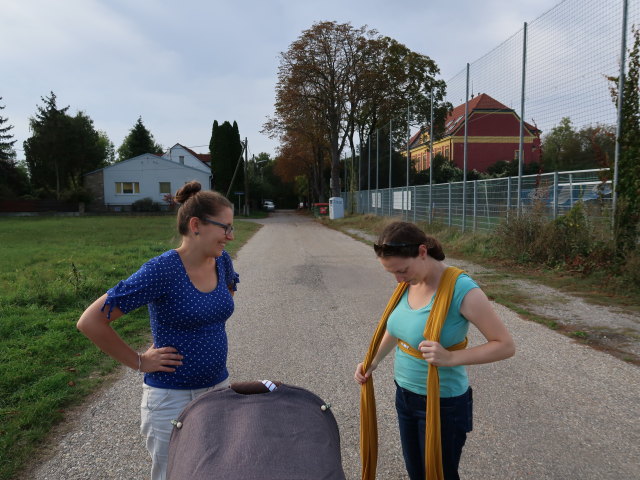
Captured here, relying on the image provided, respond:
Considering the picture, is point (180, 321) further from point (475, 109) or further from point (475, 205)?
point (475, 109)

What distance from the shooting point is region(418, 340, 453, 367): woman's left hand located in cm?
212

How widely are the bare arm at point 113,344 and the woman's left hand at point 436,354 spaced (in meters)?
1.08

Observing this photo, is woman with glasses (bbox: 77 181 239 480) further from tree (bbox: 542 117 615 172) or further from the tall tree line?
the tall tree line

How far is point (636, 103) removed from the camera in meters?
9.50

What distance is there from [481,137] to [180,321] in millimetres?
21793

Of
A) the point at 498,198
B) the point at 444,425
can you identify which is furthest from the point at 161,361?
the point at 498,198

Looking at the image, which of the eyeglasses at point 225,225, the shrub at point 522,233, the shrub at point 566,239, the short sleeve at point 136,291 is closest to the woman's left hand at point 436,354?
the eyeglasses at point 225,225

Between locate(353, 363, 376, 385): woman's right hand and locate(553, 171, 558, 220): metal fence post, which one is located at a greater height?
locate(553, 171, 558, 220): metal fence post

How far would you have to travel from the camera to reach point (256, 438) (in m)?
1.75

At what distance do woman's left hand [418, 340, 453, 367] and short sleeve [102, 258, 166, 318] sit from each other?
1.14 metres

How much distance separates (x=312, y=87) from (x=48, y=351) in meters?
36.5

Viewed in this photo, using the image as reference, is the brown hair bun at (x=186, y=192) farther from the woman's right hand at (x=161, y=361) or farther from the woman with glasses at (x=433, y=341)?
the woman with glasses at (x=433, y=341)

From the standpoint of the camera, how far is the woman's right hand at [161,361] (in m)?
2.30

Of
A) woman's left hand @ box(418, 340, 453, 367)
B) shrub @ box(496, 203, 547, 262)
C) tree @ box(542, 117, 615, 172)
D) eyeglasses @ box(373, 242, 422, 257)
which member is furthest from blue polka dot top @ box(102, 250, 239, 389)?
shrub @ box(496, 203, 547, 262)
